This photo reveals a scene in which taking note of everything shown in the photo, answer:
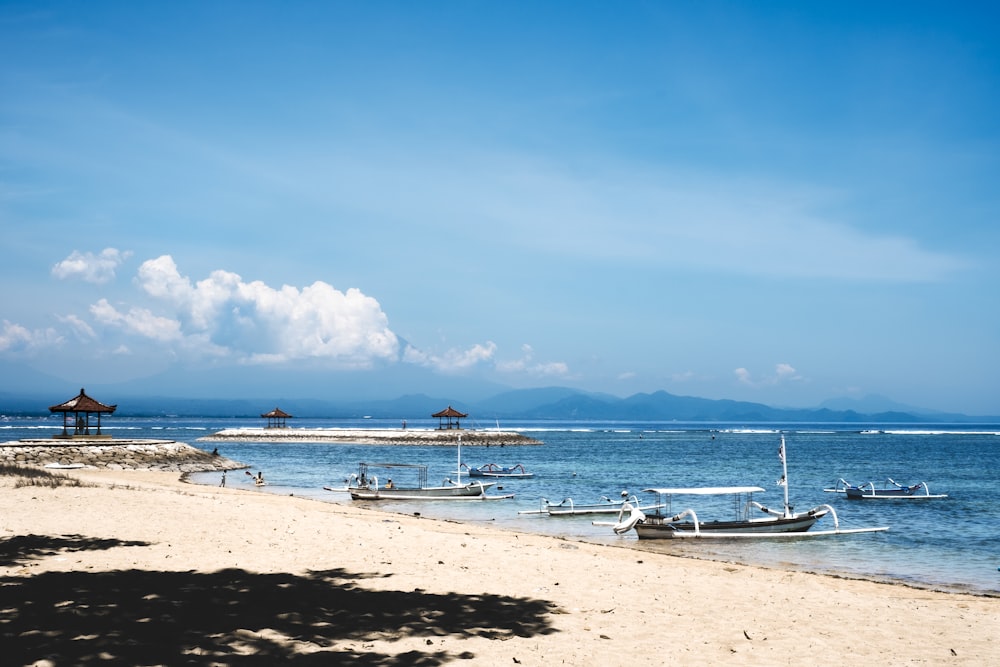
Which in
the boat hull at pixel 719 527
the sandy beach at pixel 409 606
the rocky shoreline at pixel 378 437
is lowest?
the rocky shoreline at pixel 378 437

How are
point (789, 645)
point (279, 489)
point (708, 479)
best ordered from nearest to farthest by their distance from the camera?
point (789, 645) < point (279, 489) < point (708, 479)

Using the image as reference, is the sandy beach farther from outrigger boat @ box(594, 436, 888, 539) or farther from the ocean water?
outrigger boat @ box(594, 436, 888, 539)

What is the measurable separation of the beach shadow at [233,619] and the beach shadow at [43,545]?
1.98m

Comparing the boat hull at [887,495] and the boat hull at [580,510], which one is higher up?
the boat hull at [580,510]

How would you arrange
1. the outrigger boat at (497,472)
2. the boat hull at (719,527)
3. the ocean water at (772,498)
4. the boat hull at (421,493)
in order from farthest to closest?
the outrigger boat at (497,472)
the boat hull at (421,493)
the boat hull at (719,527)
the ocean water at (772,498)

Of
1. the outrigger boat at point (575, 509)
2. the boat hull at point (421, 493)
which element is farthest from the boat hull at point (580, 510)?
Answer: the boat hull at point (421, 493)

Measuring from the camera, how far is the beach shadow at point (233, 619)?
921 centimetres

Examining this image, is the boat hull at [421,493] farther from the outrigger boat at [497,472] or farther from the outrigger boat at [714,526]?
the outrigger boat at [497,472]

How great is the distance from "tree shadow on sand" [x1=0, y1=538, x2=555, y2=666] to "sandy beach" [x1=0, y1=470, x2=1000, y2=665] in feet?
0.12

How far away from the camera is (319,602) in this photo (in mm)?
12102

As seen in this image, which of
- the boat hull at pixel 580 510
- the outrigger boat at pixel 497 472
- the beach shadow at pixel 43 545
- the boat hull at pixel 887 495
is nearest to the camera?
the beach shadow at pixel 43 545

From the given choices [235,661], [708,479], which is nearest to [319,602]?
[235,661]

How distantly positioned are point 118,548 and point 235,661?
8.85 metres

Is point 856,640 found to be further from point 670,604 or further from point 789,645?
point 670,604
